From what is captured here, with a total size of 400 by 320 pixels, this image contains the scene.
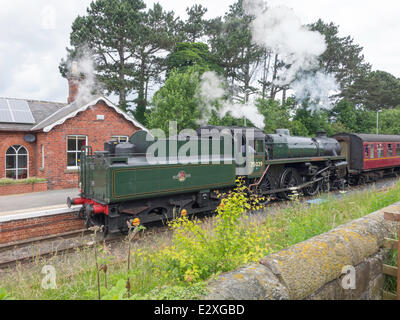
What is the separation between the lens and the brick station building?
13.2 metres

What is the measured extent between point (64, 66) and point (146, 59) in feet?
25.8

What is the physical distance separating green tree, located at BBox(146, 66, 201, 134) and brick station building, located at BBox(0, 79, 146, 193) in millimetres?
3911

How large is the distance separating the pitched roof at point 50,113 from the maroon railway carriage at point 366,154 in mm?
12404

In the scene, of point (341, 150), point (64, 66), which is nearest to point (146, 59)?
point (64, 66)

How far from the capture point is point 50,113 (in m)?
15.7

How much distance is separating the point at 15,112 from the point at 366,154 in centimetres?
1942

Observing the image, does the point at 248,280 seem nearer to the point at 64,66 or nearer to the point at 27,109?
the point at 27,109

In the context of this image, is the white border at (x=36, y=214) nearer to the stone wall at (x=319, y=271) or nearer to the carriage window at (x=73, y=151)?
the carriage window at (x=73, y=151)

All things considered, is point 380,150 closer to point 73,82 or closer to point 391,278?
point 391,278

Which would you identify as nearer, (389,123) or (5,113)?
(5,113)

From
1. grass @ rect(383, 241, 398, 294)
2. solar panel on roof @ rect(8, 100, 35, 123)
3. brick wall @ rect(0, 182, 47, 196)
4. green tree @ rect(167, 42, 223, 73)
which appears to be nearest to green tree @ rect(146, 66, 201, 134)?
green tree @ rect(167, 42, 223, 73)

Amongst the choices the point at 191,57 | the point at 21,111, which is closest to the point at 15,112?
the point at 21,111

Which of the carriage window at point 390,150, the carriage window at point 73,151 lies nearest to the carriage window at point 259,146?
the carriage window at point 73,151

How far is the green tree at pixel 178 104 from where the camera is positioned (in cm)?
1858
